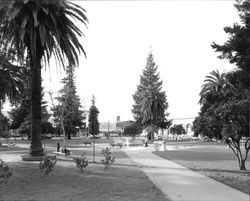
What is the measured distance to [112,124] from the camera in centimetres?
16312

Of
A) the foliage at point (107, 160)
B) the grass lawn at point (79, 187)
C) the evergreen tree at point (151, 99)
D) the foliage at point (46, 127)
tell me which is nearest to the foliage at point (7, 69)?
the grass lawn at point (79, 187)

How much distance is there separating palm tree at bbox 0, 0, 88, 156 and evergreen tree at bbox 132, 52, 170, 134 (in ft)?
179

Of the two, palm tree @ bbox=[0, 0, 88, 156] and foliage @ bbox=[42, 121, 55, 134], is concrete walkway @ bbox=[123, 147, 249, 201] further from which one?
foliage @ bbox=[42, 121, 55, 134]

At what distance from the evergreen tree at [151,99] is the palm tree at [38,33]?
5443 centimetres

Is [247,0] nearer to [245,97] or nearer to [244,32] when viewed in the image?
[244,32]

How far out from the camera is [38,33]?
21.9 metres

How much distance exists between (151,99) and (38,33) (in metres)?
56.5

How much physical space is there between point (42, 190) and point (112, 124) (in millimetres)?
151789

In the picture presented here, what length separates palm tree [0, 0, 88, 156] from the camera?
67.9ft

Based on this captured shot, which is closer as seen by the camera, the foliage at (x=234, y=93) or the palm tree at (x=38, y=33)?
the foliage at (x=234, y=93)

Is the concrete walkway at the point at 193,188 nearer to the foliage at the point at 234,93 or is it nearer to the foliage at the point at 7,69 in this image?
the foliage at the point at 234,93

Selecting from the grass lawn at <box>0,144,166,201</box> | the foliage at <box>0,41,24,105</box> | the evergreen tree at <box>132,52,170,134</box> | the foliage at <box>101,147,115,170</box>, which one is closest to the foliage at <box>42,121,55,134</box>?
the evergreen tree at <box>132,52,170,134</box>

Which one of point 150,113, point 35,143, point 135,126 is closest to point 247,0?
point 35,143

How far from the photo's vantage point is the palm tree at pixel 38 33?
2069 cm
